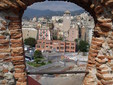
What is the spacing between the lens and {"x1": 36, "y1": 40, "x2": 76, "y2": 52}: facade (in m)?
60.3

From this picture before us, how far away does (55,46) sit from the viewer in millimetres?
60969

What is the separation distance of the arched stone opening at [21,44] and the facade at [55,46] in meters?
56.0

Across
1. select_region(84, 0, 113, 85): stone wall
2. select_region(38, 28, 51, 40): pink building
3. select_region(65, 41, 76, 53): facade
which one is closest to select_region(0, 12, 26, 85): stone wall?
select_region(84, 0, 113, 85): stone wall

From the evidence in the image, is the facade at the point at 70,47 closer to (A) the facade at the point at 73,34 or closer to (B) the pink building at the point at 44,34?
(B) the pink building at the point at 44,34

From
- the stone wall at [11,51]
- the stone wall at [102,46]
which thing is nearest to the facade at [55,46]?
the stone wall at [102,46]

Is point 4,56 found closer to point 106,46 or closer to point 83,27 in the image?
point 106,46

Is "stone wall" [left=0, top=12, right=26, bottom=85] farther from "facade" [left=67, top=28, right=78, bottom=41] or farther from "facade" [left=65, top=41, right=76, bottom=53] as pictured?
"facade" [left=67, top=28, right=78, bottom=41]

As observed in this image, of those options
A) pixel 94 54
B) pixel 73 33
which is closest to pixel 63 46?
pixel 73 33

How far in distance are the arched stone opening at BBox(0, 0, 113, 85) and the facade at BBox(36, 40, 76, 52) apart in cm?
5604

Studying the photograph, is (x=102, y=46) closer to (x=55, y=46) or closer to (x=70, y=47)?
(x=55, y=46)

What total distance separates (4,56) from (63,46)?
188 feet

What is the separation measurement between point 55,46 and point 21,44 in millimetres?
57393

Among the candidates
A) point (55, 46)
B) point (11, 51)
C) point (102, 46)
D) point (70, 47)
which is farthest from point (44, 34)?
point (11, 51)

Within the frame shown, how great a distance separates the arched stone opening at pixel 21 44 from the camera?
3.43 metres
